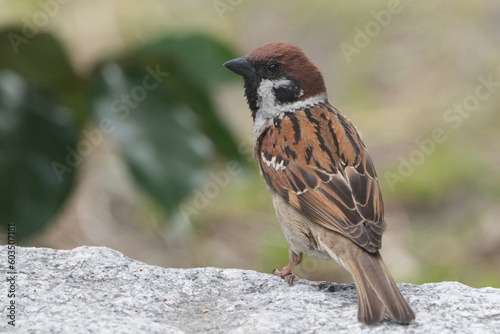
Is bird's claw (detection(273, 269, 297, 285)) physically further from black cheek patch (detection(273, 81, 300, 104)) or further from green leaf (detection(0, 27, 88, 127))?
green leaf (detection(0, 27, 88, 127))

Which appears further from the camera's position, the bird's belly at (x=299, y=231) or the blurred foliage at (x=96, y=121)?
the bird's belly at (x=299, y=231)

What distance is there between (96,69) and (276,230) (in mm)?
3572

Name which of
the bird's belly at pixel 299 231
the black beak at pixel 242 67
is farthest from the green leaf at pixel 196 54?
the bird's belly at pixel 299 231

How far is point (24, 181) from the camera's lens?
13.1ft

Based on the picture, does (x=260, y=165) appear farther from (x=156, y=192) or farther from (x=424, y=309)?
(x=424, y=309)

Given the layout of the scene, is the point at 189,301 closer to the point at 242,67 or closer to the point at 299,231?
the point at 299,231

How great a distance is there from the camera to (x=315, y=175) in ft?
13.3

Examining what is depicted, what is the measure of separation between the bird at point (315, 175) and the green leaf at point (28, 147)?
3.09 feet

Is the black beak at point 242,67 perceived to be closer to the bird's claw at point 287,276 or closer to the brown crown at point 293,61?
the brown crown at point 293,61

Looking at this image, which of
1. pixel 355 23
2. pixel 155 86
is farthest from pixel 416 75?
pixel 155 86

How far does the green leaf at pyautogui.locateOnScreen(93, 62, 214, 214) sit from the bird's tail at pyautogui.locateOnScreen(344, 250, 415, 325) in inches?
31.8

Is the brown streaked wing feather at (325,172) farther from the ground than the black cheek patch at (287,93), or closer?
closer

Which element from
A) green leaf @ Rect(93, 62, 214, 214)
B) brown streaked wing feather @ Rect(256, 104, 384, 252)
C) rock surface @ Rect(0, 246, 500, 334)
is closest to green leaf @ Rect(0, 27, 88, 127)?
green leaf @ Rect(93, 62, 214, 214)

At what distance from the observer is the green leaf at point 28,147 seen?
395cm
